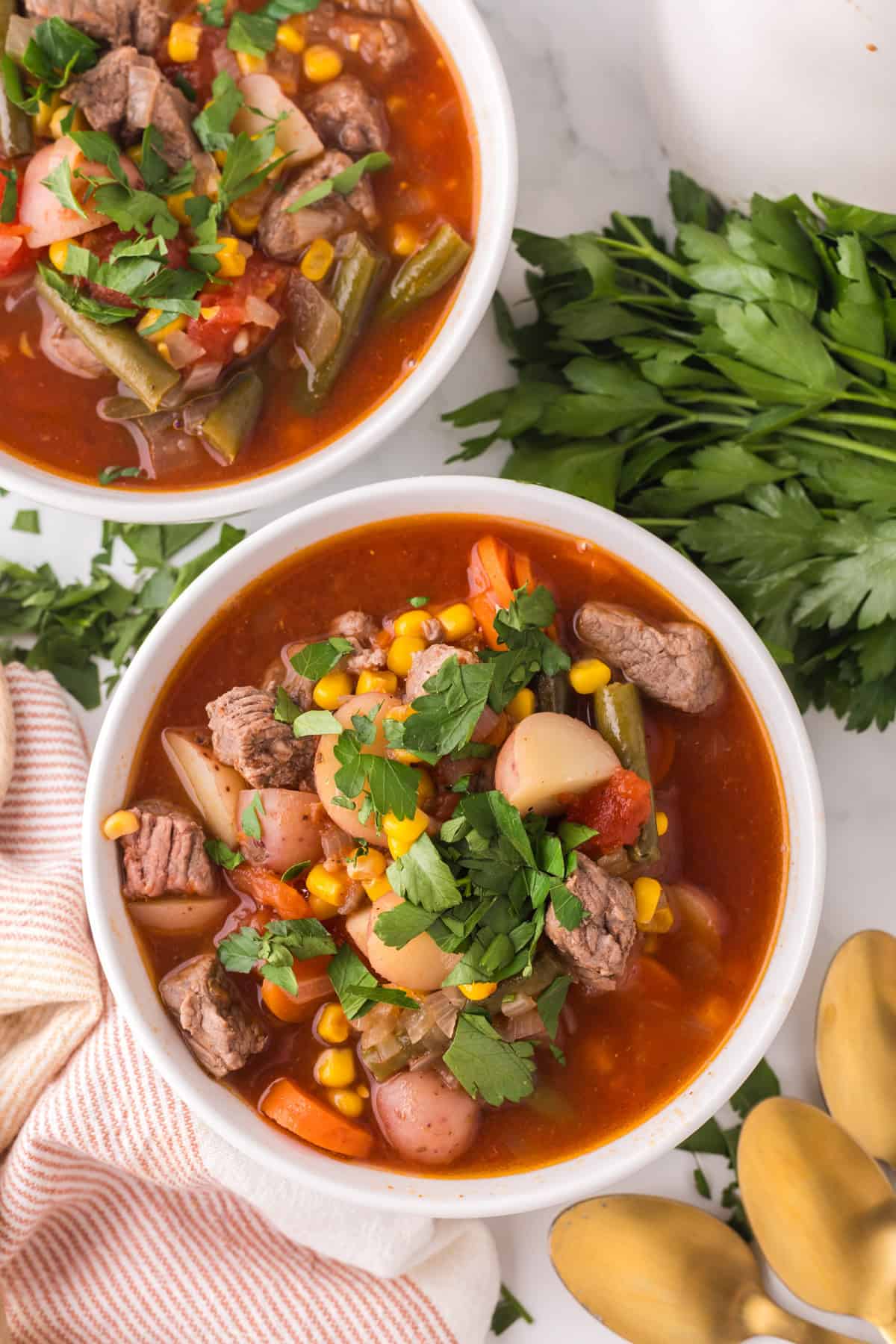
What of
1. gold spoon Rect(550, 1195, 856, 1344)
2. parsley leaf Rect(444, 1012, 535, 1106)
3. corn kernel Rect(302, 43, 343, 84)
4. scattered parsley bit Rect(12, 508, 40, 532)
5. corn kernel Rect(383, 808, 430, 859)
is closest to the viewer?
corn kernel Rect(383, 808, 430, 859)

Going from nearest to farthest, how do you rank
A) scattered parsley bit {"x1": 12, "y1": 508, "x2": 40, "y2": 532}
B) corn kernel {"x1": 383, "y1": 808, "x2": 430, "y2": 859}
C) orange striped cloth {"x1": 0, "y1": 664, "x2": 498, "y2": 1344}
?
1. corn kernel {"x1": 383, "y1": 808, "x2": 430, "y2": 859}
2. orange striped cloth {"x1": 0, "y1": 664, "x2": 498, "y2": 1344}
3. scattered parsley bit {"x1": 12, "y1": 508, "x2": 40, "y2": 532}

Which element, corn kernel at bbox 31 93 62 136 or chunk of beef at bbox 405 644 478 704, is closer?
chunk of beef at bbox 405 644 478 704

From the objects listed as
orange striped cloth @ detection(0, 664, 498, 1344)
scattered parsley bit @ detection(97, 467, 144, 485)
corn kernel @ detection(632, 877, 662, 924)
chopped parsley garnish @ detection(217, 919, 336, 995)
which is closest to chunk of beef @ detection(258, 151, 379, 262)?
scattered parsley bit @ detection(97, 467, 144, 485)

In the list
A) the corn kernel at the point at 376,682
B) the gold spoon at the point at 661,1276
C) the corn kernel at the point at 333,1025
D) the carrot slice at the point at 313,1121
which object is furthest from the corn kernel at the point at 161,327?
the gold spoon at the point at 661,1276

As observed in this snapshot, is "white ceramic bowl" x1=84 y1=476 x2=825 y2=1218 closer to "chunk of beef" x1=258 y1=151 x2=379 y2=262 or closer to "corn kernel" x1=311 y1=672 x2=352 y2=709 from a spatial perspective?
"corn kernel" x1=311 y1=672 x2=352 y2=709

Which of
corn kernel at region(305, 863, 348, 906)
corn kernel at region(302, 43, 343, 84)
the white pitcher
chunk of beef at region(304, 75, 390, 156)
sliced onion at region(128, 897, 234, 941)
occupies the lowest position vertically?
sliced onion at region(128, 897, 234, 941)

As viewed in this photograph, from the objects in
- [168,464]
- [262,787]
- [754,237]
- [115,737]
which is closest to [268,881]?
[262,787]

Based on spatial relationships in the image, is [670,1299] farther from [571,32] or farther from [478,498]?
[571,32]
